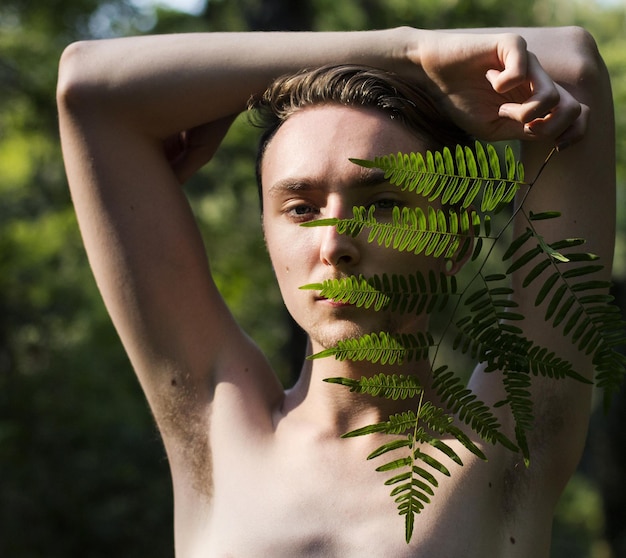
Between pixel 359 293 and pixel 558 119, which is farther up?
pixel 558 119

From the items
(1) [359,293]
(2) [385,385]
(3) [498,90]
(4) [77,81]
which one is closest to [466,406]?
(2) [385,385]

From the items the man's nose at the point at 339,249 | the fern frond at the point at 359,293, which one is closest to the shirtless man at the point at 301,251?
the man's nose at the point at 339,249

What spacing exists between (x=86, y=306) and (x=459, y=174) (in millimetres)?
7899

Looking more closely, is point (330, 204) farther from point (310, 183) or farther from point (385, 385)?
point (385, 385)

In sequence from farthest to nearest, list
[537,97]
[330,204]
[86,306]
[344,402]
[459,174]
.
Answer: [86,306]
[344,402]
[330,204]
[537,97]
[459,174]

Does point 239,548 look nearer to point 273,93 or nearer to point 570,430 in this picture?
point 570,430

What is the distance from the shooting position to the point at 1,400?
766 cm

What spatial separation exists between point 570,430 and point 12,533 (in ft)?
19.2

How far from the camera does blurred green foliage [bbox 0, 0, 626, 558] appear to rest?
7367mm

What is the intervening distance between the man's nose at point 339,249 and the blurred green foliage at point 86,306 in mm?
4658

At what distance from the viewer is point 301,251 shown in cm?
197

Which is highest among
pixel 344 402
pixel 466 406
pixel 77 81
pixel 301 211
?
pixel 77 81

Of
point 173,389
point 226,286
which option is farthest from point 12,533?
point 173,389

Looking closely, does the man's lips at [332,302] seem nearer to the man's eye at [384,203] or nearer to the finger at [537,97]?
the man's eye at [384,203]
